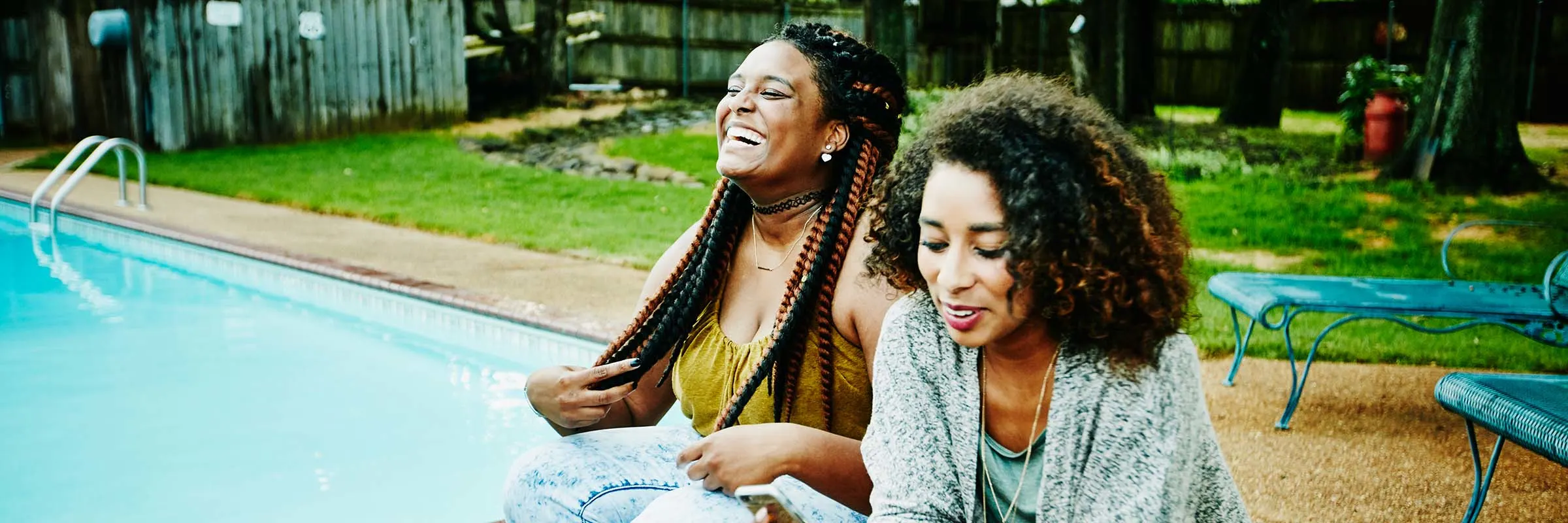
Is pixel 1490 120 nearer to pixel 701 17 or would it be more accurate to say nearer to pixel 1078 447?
pixel 1078 447

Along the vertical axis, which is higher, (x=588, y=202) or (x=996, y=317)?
(x=996, y=317)

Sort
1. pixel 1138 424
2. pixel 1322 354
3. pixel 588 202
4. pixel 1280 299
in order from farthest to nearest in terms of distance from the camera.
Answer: pixel 588 202 < pixel 1322 354 < pixel 1280 299 < pixel 1138 424

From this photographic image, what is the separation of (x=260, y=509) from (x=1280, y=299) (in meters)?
3.69

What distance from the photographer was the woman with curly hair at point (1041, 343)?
163 cm

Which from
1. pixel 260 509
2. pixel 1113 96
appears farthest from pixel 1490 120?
pixel 260 509

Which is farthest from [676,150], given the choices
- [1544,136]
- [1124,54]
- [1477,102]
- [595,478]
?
[595,478]

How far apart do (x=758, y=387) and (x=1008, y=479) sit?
1.69 ft

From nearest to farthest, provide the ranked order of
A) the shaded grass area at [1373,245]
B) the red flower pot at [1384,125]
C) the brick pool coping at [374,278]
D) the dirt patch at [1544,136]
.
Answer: the shaded grass area at [1373,245]
the brick pool coping at [374,278]
the red flower pot at [1384,125]
the dirt patch at [1544,136]

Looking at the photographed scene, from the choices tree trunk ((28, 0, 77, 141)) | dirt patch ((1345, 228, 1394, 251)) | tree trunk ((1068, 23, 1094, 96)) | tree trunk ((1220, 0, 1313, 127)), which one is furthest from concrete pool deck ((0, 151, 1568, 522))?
tree trunk ((28, 0, 77, 141))

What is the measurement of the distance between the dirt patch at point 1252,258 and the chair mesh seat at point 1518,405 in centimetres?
477

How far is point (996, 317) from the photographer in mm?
1698

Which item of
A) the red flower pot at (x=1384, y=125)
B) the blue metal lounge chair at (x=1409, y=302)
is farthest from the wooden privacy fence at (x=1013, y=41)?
the blue metal lounge chair at (x=1409, y=302)

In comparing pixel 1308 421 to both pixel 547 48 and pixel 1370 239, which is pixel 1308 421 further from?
pixel 547 48

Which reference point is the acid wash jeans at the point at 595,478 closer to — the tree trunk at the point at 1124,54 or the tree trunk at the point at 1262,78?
the tree trunk at the point at 1124,54
